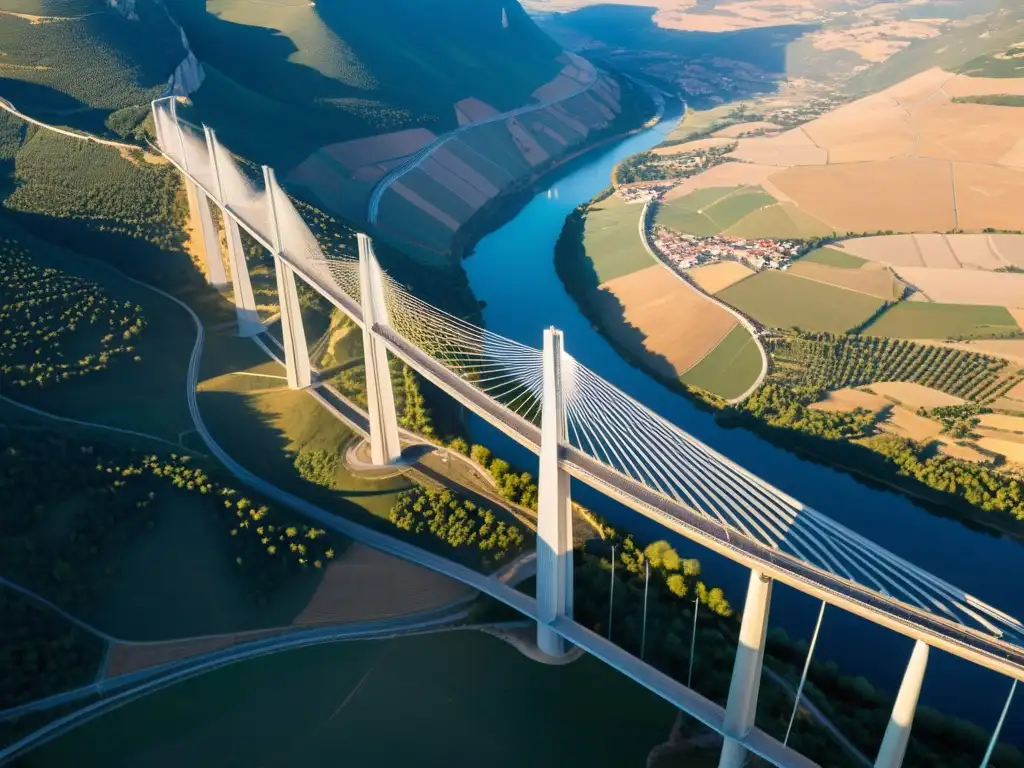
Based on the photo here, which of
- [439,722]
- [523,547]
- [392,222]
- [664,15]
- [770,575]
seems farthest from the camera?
[664,15]

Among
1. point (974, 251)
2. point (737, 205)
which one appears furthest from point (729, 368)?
point (737, 205)

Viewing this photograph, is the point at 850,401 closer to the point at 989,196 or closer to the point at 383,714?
the point at 383,714

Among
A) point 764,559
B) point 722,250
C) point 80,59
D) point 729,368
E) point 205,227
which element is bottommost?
point 729,368

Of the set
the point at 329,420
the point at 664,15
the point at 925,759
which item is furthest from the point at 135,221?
the point at 664,15

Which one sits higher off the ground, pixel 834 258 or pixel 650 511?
pixel 650 511

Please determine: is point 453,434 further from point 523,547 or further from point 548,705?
point 548,705
